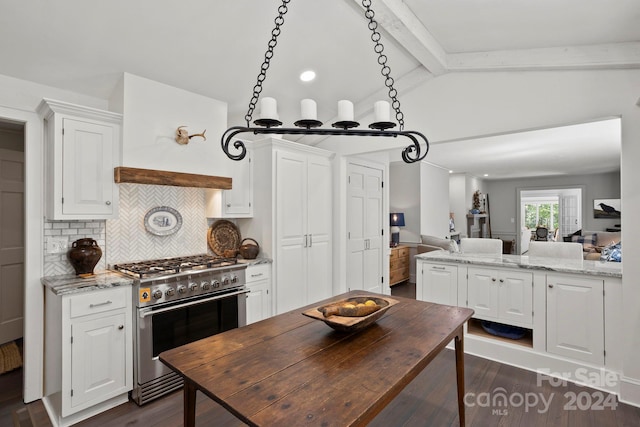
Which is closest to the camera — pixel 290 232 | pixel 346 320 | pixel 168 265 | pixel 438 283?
pixel 346 320

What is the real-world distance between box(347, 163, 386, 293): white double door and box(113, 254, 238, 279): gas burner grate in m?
1.90

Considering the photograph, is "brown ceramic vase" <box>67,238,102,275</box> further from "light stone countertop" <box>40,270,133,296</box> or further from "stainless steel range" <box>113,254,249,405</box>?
"stainless steel range" <box>113,254,249,405</box>

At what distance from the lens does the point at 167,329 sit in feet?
8.61

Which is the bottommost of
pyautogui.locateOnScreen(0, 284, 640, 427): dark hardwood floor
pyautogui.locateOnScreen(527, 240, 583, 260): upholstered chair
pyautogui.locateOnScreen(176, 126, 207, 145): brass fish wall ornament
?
pyautogui.locateOnScreen(0, 284, 640, 427): dark hardwood floor

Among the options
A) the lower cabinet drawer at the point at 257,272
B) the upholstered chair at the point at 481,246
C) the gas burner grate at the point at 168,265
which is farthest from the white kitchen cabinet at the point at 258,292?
the upholstered chair at the point at 481,246

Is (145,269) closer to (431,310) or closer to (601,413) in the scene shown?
(431,310)

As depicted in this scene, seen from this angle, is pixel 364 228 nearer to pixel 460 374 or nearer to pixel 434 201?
pixel 460 374

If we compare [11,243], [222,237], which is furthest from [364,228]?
[11,243]

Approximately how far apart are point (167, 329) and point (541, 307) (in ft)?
10.3

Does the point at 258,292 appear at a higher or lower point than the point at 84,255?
lower

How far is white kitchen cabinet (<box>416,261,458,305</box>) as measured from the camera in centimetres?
341

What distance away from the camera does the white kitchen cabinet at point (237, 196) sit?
346cm

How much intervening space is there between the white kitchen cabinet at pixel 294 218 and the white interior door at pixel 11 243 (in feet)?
8.16

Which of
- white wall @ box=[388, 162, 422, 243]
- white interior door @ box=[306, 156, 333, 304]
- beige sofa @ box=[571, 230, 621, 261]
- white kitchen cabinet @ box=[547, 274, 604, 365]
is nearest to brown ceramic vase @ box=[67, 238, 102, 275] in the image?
white interior door @ box=[306, 156, 333, 304]
